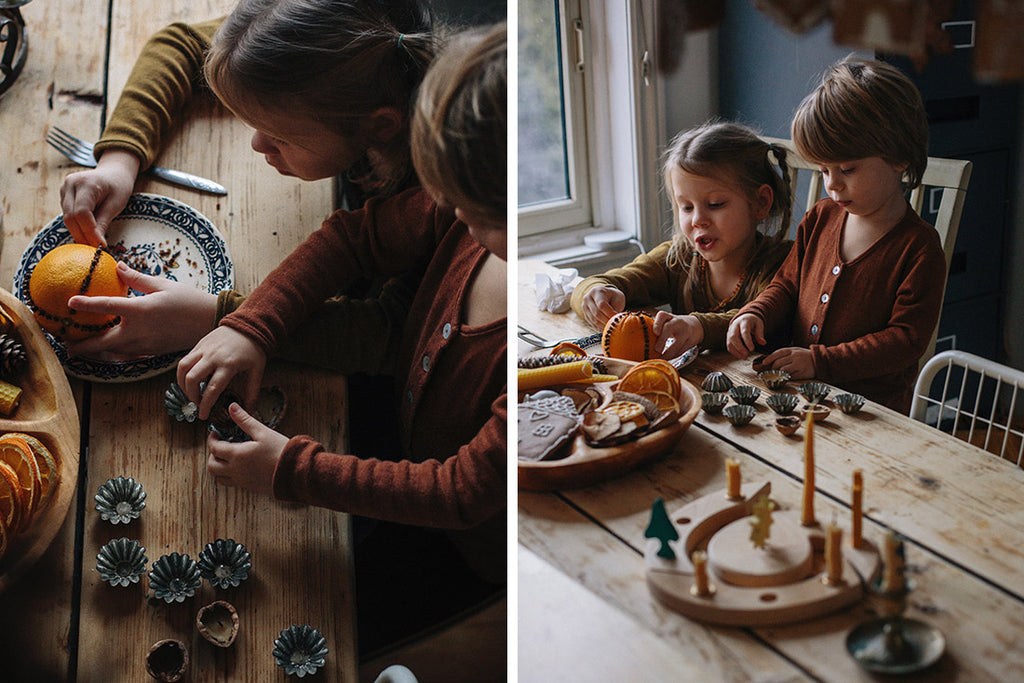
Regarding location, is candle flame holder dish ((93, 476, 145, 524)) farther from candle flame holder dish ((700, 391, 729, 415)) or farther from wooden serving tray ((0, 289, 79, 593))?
candle flame holder dish ((700, 391, 729, 415))

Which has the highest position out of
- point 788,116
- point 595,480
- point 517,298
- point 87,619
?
point 788,116

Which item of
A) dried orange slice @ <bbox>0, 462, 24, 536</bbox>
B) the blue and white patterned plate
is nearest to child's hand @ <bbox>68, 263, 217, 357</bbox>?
the blue and white patterned plate

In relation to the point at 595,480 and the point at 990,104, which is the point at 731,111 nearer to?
the point at 990,104

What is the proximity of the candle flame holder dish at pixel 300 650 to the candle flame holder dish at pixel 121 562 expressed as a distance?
0.14 meters

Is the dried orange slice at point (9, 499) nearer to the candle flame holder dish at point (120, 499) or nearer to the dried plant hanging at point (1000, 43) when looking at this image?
the candle flame holder dish at point (120, 499)

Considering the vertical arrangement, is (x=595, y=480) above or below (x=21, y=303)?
below

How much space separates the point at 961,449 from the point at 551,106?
0.45 meters

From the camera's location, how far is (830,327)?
62cm

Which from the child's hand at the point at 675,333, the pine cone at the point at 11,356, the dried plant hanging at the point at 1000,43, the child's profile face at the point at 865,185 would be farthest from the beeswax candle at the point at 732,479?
the pine cone at the point at 11,356

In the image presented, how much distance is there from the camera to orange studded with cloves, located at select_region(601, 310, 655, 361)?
70 cm

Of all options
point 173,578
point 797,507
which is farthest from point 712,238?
point 173,578

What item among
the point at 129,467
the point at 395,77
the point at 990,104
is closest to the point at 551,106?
the point at 395,77

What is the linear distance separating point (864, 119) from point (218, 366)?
0.58m

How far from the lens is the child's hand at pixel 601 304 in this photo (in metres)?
0.72
